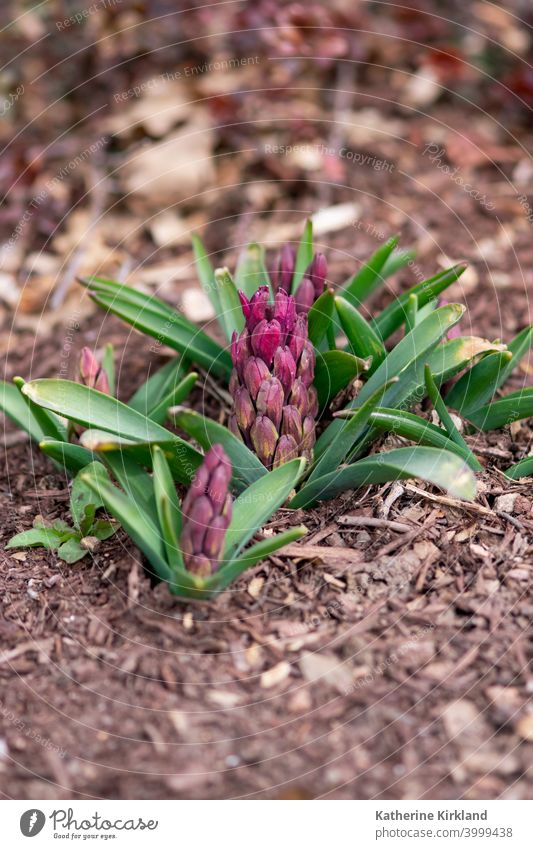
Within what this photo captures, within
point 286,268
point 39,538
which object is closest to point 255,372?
point 286,268

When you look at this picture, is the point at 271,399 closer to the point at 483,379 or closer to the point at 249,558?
the point at 249,558

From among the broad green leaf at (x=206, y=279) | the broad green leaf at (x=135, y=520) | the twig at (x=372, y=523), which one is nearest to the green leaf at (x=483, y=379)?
the twig at (x=372, y=523)

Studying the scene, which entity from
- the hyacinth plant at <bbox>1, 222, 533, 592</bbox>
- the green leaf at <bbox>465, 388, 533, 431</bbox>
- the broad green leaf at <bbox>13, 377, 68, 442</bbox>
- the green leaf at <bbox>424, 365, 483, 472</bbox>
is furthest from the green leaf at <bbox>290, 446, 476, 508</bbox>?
the broad green leaf at <bbox>13, 377, 68, 442</bbox>

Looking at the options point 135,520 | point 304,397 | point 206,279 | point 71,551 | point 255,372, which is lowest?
point 71,551

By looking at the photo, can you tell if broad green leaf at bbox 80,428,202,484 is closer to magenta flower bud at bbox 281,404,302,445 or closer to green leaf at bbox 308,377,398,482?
magenta flower bud at bbox 281,404,302,445

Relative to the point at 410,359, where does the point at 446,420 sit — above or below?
below

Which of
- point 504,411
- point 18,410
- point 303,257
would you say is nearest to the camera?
point 504,411

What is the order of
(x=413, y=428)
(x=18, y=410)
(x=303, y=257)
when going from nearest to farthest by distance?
(x=413, y=428) → (x=18, y=410) → (x=303, y=257)
